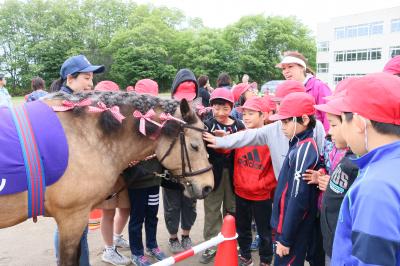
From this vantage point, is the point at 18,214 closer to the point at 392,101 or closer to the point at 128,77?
the point at 392,101

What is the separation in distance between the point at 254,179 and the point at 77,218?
171 cm

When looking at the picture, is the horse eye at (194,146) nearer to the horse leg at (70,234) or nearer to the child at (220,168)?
the child at (220,168)

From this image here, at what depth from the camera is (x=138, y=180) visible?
11.5 feet

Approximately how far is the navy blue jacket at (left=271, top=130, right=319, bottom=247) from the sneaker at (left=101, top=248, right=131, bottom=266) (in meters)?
1.87

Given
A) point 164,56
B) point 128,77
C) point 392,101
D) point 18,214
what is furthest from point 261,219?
point 164,56

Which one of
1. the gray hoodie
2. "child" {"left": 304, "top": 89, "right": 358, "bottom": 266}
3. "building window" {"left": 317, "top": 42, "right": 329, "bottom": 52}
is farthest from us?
"building window" {"left": 317, "top": 42, "right": 329, "bottom": 52}

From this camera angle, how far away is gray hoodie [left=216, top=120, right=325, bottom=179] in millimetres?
3211

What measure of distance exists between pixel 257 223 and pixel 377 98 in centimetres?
250

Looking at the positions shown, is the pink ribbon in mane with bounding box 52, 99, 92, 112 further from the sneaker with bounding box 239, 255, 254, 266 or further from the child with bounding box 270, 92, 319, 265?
the sneaker with bounding box 239, 255, 254, 266

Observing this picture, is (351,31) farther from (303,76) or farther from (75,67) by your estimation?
(75,67)

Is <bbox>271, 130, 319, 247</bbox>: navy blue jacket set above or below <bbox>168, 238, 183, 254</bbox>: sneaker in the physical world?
above

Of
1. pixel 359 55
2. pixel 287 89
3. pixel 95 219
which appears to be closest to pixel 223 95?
pixel 287 89

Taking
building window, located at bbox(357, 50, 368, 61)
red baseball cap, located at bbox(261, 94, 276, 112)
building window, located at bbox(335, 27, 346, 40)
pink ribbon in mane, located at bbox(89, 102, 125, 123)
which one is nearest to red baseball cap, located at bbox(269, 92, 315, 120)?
red baseball cap, located at bbox(261, 94, 276, 112)

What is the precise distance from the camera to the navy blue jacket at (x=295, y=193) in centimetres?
254
